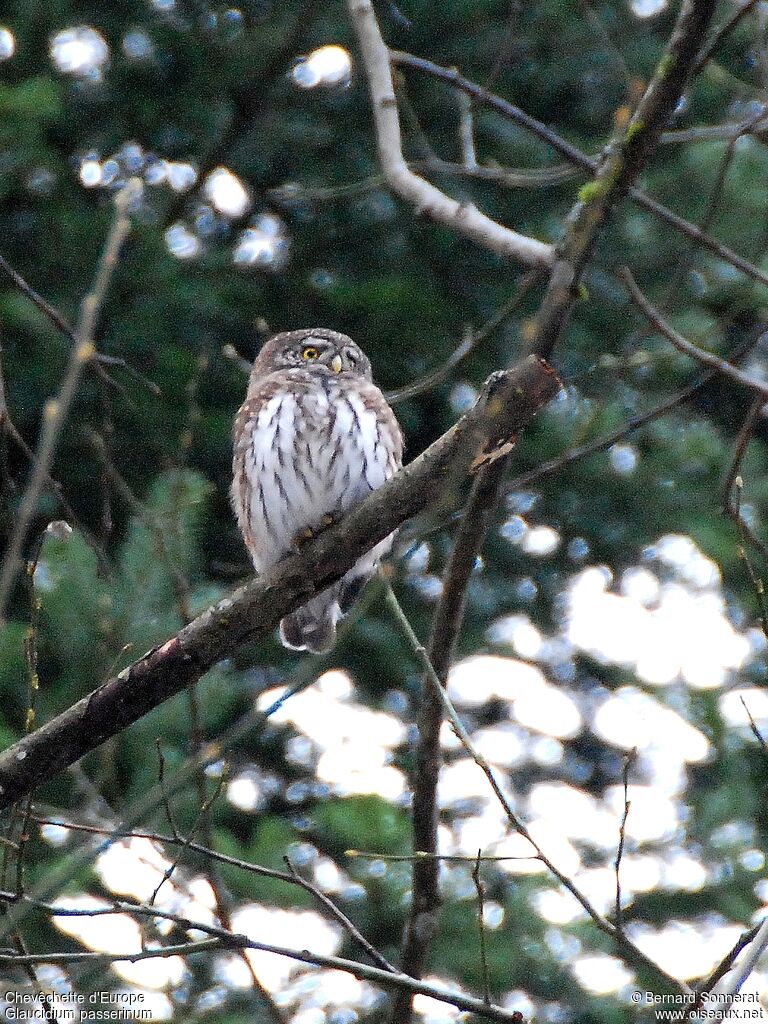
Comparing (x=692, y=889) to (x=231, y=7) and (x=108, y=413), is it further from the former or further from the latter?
(x=231, y=7)

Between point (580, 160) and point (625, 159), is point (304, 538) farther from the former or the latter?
point (580, 160)

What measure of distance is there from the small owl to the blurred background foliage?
535mm

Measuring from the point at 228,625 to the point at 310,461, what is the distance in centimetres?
94

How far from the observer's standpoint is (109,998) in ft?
12.4

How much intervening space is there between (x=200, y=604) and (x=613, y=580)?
2.14 metres

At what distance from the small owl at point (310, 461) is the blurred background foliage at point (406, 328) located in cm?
54

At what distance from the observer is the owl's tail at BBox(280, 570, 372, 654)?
14.3ft

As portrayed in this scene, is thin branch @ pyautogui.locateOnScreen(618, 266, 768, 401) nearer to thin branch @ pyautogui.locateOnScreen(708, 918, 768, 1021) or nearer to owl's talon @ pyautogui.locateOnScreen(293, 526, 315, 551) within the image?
owl's talon @ pyautogui.locateOnScreen(293, 526, 315, 551)

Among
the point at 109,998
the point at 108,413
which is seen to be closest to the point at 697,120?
the point at 108,413

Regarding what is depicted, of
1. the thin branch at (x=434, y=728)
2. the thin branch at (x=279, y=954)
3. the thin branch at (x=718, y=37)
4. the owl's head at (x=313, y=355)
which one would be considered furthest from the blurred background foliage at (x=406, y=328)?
the thin branch at (x=279, y=954)

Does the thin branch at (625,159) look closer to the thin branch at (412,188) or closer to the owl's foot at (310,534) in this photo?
the thin branch at (412,188)

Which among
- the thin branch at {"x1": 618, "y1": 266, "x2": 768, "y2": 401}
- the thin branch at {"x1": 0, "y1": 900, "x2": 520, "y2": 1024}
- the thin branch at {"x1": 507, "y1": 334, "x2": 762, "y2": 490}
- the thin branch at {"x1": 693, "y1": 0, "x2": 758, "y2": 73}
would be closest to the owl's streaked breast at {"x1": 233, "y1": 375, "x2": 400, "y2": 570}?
the thin branch at {"x1": 507, "y1": 334, "x2": 762, "y2": 490}

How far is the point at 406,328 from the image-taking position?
17.7 ft

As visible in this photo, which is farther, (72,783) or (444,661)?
(72,783)
